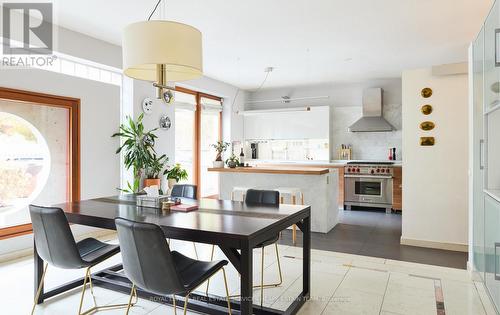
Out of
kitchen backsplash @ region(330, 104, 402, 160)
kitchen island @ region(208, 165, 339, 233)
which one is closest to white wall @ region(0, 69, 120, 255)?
kitchen island @ region(208, 165, 339, 233)

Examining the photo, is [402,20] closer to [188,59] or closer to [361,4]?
[361,4]

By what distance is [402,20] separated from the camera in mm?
4020

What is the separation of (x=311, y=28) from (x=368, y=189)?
4070 mm

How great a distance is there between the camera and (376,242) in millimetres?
4559

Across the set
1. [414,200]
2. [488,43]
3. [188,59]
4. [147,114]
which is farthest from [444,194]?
[147,114]

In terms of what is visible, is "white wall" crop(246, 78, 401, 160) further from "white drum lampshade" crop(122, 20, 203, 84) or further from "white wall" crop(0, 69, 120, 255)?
"white drum lampshade" crop(122, 20, 203, 84)

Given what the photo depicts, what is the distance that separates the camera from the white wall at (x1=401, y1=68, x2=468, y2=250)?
162 inches

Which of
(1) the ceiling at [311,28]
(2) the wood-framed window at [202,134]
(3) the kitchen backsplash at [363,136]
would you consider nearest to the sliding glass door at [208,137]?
(2) the wood-framed window at [202,134]

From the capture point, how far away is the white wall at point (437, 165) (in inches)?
162

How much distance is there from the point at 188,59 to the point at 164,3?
1.96 metres

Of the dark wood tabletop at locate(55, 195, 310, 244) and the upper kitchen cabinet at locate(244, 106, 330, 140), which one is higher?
the upper kitchen cabinet at locate(244, 106, 330, 140)

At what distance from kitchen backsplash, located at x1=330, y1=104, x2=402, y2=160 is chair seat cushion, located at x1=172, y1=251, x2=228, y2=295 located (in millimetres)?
6281

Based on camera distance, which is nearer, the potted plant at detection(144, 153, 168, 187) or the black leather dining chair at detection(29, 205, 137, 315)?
the black leather dining chair at detection(29, 205, 137, 315)

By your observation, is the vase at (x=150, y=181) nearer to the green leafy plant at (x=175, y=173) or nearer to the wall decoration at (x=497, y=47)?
the green leafy plant at (x=175, y=173)
